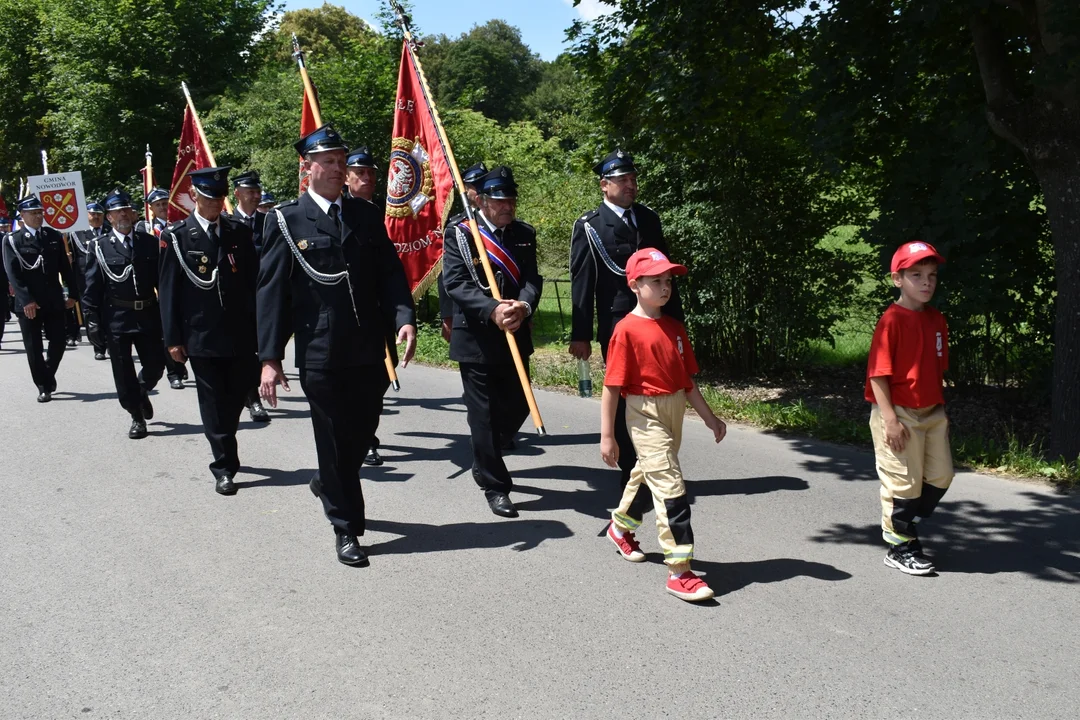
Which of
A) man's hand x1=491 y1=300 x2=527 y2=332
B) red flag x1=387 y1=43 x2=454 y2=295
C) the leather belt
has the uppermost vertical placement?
red flag x1=387 y1=43 x2=454 y2=295

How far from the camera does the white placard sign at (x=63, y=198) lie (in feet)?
54.2

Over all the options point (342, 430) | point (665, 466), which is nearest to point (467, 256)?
point (342, 430)

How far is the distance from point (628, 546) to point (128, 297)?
604 cm

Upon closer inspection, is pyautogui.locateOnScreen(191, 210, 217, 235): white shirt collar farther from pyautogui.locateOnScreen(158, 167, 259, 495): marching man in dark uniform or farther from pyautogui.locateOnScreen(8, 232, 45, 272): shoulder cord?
pyautogui.locateOnScreen(8, 232, 45, 272): shoulder cord

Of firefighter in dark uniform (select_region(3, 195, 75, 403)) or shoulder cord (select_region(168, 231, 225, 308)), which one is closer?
shoulder cord (select_region(168, 231, 225, 308))

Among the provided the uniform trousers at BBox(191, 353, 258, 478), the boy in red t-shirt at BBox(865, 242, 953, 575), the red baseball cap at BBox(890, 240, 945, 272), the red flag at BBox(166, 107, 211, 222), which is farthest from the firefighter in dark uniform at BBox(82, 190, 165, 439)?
the red baseball cap at BBox(890, 240, 945, 272)

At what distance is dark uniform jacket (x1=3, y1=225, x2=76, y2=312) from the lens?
11.5 m

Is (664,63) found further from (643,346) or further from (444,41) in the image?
(444,41)

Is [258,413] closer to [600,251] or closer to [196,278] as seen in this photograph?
[196,278]

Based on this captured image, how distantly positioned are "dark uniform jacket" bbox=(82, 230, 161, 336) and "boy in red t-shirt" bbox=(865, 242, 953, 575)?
6913 mm

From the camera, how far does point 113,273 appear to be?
30.2 feet

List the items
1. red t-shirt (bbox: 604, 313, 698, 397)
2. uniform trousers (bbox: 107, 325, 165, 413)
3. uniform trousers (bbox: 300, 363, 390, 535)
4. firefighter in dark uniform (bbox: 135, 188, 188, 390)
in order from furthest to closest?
firefighter in dark uniform (bbox: 135, 188, 188, 390) → uniform trousers (bbox: 107, 325, 165, 413) → uniform trousers (bbox: 300, 363, 390, 535) → red t-shirt (bbox: 604, 313, 698, 397)

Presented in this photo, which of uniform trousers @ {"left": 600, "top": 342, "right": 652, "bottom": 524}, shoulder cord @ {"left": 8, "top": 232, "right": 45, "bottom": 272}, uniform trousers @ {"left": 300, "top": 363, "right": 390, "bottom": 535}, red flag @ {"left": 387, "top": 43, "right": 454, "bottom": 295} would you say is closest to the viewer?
uniform trousers @ {"left": 600, "top": 342, "right": 652, "bottom": 524}

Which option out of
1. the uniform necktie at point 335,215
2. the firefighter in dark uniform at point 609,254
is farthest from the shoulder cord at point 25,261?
the firefighter in dark uniform at point 609,254
